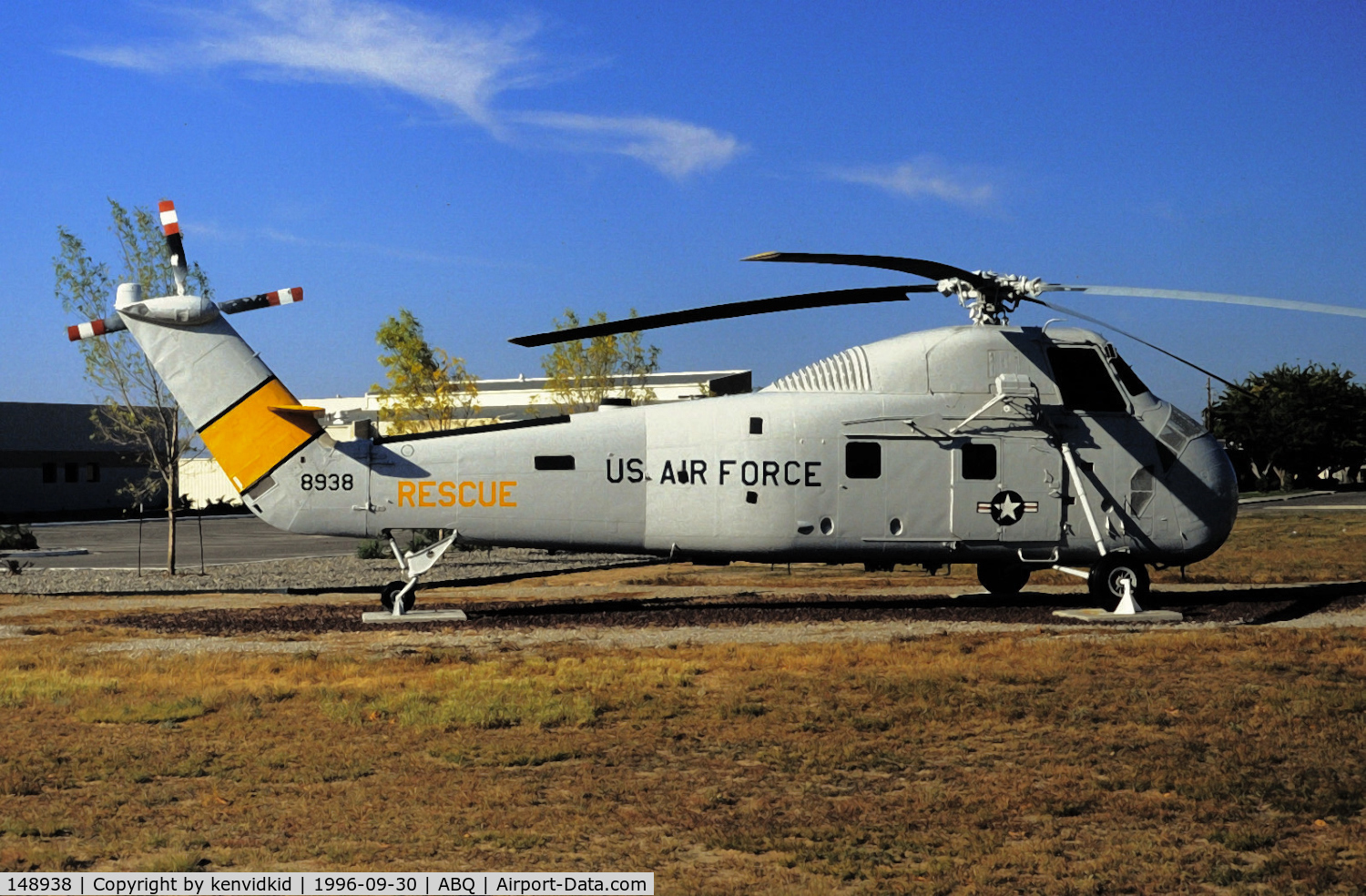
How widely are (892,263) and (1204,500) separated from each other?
671cm

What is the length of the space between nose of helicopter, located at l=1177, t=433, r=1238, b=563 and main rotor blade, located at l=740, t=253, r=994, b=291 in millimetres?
4402

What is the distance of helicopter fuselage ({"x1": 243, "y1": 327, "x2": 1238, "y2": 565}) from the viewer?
17391 mm

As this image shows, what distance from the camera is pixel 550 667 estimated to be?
12.9 metres

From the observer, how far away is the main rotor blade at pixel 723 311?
1572 cm

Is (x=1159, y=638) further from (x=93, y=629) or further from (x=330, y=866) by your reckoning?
(x=93, y=629)

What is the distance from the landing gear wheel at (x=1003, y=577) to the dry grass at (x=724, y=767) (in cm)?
656

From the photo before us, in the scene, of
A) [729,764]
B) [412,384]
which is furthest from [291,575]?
[729,764]

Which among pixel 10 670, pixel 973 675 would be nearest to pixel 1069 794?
pixel 973 675

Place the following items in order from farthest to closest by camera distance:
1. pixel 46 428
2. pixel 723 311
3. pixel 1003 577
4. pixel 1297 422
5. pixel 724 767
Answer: pixel 1297 422 < pixel 46 428 < pixel 1003 577 < pixel 723 311 < pixel 724 767

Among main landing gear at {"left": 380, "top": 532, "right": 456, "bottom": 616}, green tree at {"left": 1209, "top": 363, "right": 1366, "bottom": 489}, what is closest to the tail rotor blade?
main landing gear at {"left": 380, "top": 532, "right": 456, "bottom": 616}

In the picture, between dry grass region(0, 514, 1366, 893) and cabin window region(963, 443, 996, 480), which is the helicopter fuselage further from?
dry grass region(0, 514, 1366, 893)

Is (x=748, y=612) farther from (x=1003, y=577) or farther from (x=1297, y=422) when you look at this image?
(x=1297, y=422)

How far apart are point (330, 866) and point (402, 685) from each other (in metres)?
5.54

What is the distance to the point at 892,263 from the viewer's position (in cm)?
1639
